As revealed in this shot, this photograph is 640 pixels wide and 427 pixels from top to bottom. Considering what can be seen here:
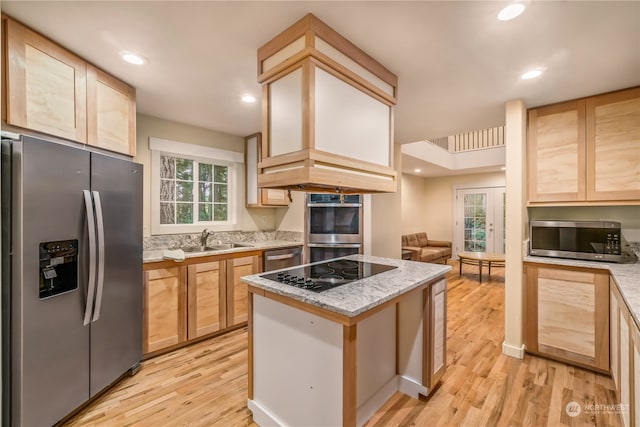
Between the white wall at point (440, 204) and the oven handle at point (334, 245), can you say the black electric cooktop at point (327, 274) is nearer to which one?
the oven handle at point (334, 245)

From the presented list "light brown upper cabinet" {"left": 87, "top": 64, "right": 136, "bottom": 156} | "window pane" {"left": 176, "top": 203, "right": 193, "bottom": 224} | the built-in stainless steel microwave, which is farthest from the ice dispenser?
the built-in stainless steel microwave

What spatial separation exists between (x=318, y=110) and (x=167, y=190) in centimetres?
258

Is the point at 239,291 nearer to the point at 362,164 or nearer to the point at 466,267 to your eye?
the point at 362,164

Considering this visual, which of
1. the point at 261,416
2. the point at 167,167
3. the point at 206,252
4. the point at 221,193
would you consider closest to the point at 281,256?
the point at 206,252

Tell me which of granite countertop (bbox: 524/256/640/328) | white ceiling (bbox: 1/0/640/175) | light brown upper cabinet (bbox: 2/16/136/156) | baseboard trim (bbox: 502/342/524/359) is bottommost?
baseboard trim (bbox: 502/342/524/359)

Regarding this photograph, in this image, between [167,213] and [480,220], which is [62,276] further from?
[480,220]

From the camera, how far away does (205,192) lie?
3764mm

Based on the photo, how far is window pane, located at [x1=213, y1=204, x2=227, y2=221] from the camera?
3.85m

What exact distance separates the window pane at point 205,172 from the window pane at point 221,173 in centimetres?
8

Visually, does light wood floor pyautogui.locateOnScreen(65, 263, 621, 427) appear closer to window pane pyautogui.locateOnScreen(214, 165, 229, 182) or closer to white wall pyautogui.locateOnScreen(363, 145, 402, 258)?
white wall pyautogui.locateOnScreen(363, 145, 402, 258)

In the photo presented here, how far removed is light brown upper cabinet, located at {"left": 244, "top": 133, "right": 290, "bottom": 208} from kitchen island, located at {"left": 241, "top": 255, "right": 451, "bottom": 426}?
1.97m

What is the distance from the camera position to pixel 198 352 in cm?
273

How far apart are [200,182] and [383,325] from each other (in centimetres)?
288

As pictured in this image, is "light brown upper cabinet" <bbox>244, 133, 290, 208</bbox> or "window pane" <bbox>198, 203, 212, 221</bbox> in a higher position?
"light brown upper cabinet" <bbox>244, 133, 290, 208</bbox>
